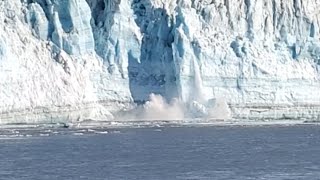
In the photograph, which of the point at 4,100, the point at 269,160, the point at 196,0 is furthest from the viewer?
the point at 196,0

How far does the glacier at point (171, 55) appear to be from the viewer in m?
28.8

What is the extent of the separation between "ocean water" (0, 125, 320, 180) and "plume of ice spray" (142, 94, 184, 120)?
980 mm

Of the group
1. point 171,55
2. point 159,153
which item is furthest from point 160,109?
point 159,153

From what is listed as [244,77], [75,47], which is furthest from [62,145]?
[244,77]

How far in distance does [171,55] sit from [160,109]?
1.74 m

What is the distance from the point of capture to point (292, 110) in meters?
31.4

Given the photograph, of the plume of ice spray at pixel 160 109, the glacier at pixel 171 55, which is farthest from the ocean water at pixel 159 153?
the glacier at pixel 171 55

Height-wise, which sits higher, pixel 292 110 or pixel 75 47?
pixel 75 47

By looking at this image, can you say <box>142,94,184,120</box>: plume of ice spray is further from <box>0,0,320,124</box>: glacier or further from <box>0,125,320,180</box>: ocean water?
<box>0,125,320,180</box>: ocean water

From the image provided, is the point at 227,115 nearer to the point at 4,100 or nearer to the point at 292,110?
the point at 292,110

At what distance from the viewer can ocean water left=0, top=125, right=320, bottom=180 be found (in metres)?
17.8

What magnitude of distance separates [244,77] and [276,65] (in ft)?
4.54

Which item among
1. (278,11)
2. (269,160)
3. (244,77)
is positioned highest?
(278,11)

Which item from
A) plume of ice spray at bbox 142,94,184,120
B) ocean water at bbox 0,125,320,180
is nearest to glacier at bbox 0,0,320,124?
plume of ice spray at bbox 142,94,184,120
